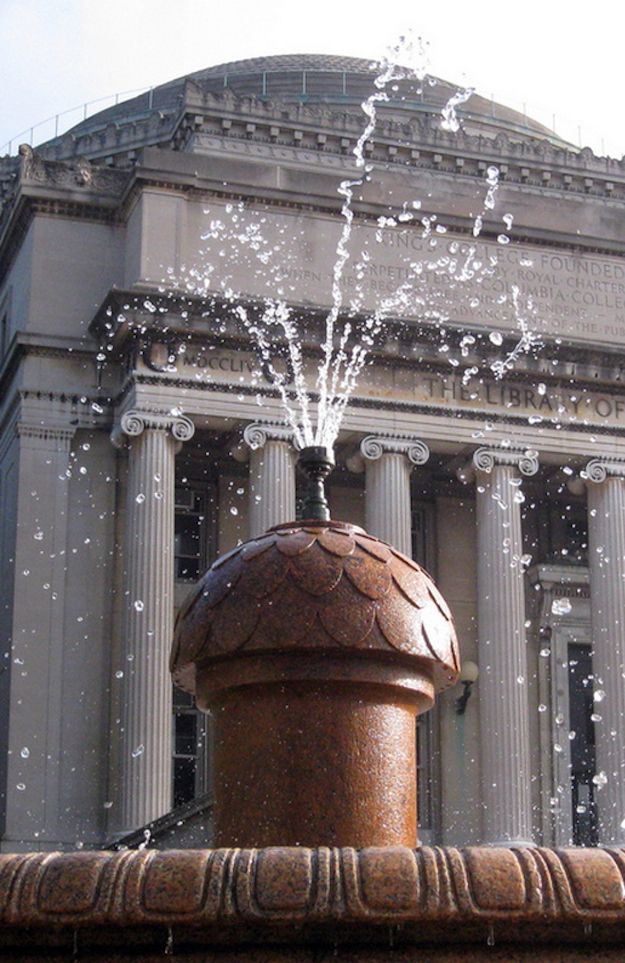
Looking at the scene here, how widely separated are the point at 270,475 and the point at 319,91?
22533mm

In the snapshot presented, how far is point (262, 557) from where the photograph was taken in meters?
9.21

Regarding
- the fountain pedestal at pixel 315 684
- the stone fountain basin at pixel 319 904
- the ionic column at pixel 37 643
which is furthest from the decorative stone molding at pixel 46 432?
the stone fountain basin at pixel 319 904

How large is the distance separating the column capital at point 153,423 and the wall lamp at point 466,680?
6.94 metres

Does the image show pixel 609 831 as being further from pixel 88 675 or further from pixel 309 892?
pixel 309 892

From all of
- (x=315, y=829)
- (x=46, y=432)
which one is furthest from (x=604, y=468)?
(x=315, y=829)

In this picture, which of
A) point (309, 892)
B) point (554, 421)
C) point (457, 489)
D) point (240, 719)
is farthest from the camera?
point (457, 489)

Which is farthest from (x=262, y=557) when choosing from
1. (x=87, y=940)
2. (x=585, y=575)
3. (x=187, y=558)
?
(x=585, y=575)

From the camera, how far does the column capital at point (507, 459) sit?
30.6 meters

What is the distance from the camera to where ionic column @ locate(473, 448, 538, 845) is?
29016 millimetres

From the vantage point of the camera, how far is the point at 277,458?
29.4m

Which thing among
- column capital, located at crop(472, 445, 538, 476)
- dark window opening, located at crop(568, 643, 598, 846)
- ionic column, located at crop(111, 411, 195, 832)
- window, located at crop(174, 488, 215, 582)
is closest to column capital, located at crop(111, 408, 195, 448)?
ionic column, located at crop(111, 411, 195, 832)

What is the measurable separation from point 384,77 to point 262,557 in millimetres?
41916

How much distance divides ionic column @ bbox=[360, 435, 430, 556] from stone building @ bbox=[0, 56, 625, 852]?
5 centimetres

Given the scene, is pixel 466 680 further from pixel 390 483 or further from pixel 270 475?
pixel 270 475
